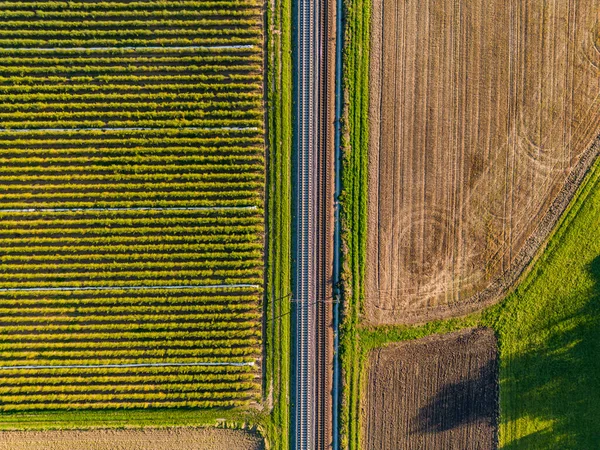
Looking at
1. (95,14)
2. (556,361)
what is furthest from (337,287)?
(95,14)

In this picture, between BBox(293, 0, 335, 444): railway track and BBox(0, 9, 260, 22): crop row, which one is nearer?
BBox(0, 9, 260, 22): crop row

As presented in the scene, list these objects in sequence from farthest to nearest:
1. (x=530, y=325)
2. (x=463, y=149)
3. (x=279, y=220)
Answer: (x=463, y=149) → (x=530, y=325) → (x=279, y=220)

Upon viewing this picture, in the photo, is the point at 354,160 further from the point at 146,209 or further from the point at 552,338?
the point at 552,338

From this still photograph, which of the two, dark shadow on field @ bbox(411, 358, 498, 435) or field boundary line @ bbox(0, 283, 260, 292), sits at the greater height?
field boundary line @ bbox(0, 283, 260, 292)

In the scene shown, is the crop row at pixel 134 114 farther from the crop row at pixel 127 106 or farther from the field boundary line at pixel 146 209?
the field boundary line at pixel 146 209

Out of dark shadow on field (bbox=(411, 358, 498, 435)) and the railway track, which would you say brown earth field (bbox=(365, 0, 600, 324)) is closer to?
the railway track

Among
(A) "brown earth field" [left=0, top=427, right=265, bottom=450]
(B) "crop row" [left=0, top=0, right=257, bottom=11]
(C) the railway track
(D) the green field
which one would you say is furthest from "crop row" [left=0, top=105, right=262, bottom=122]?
(A) "brown earth field" [left=0, top=427, right=265, bottom=450]

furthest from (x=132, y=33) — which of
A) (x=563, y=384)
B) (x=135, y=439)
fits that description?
(x=563, y=384)
